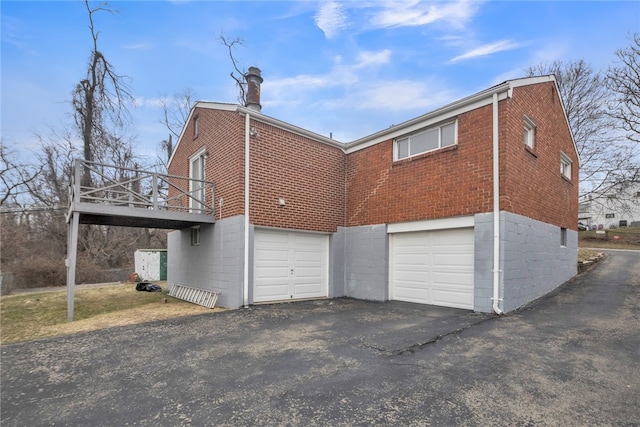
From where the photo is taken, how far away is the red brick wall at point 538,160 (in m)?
7.61

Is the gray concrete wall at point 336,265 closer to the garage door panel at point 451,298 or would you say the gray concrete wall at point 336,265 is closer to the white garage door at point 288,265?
the white garage door at point 288,265

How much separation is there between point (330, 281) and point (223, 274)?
356cm

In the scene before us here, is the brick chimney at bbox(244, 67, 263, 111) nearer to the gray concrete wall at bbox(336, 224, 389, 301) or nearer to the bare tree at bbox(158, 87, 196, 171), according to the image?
the gray concrete wall at bbox(336, 224, 389, 301)

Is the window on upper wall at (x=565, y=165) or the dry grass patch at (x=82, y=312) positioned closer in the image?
the dry grass patch at (x=82, y=312)

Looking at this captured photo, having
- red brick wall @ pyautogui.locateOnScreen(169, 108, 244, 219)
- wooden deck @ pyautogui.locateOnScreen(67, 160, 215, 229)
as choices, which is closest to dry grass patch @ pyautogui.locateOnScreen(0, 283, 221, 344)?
wooden deck @ pyautogui.locateOnScreen(67, 160, 215, 229)

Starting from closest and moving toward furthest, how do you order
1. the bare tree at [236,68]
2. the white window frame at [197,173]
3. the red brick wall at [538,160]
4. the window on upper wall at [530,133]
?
the red brick wall at [538,160] → the window on upper wall at [530,133] → the white window frame at [197,173] → the bare tree at [236,68]

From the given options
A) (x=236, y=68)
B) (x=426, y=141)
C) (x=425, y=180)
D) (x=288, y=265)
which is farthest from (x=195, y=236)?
(x=236, y=68)

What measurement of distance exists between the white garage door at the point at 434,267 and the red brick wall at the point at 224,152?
4.95 metres

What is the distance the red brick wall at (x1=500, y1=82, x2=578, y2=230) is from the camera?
7609 mm

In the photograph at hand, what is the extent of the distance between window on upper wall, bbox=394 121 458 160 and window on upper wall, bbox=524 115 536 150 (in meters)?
2.06

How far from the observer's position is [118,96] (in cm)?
1884

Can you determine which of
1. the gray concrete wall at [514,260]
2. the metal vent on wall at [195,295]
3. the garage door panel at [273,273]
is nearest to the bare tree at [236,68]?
the metal vent on wall at [195,295]

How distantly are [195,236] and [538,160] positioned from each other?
440 inches

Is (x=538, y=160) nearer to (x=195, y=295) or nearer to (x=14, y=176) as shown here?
(x=195, y=295)
